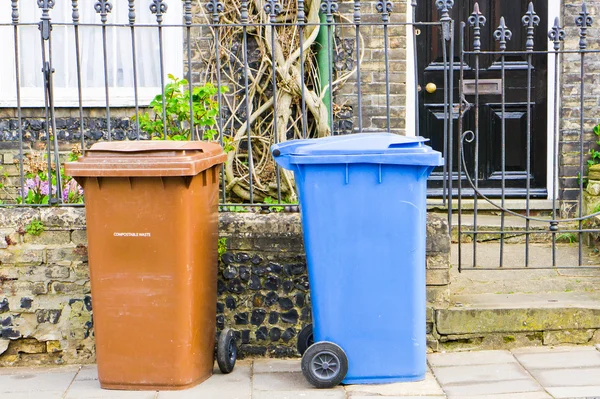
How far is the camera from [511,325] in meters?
4.77

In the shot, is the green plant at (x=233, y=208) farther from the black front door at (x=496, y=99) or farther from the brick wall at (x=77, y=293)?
the black front door at (x=496, y=99)

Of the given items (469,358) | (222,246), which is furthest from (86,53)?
(469,358)

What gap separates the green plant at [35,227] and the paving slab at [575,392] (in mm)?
2860

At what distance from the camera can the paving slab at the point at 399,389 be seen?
163 inches

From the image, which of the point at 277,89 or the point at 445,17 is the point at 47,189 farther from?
the point at 445,17

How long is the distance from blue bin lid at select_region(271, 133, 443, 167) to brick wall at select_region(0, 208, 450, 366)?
745mm

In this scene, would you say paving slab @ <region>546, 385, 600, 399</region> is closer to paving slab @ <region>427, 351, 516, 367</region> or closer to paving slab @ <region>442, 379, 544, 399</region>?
paving slab @ <region>442, 379, 544, 399</region>

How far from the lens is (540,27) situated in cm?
707

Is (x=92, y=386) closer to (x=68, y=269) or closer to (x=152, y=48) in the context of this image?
(x=68, y=269)

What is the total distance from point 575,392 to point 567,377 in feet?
0.79

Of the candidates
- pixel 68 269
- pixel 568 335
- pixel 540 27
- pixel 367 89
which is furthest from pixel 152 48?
pixel 568 335

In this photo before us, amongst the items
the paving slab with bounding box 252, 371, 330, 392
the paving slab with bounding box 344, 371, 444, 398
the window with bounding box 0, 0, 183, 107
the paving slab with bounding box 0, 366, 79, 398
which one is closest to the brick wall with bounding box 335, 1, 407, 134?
the window with bounding box 0, 0, 183, 107

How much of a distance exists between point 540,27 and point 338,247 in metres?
3.81

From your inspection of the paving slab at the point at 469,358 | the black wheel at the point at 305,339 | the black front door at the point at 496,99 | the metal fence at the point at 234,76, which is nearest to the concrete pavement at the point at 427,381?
the paving slab at the point at 469,358
